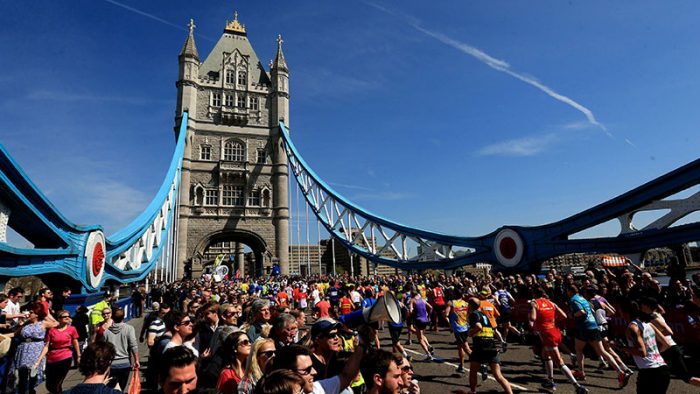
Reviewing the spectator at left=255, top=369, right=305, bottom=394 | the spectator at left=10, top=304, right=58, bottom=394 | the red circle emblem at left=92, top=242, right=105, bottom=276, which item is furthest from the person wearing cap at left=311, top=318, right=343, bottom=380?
the red circle emblem at left=92, top=242, right=105, bottom=276

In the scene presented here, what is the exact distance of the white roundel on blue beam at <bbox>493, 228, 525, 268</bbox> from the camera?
1647cm

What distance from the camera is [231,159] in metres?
38.5

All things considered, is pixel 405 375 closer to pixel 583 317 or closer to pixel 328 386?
pixel 328 386

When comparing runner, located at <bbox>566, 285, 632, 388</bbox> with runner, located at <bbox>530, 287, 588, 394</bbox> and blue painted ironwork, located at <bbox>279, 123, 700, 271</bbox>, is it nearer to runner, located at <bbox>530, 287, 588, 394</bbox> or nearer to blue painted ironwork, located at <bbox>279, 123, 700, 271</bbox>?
runner, located at <bbox>530, 287, 588, 394</bbox>

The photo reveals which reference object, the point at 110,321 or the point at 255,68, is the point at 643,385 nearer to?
the point at 110,321

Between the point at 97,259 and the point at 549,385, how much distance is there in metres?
14.0

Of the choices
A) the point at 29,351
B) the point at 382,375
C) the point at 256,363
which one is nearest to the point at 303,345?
the point at 256,363

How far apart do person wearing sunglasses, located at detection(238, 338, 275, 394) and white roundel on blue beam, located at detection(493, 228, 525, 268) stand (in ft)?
51.4

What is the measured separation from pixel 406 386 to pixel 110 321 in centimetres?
542

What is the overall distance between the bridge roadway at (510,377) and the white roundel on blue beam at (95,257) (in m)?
4.52

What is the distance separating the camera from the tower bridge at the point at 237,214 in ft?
36.2

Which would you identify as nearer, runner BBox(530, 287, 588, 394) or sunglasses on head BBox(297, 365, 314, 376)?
sunglasses on head BBox(297, 365, 314, 376)

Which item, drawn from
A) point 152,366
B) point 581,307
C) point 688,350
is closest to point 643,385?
point 581,307

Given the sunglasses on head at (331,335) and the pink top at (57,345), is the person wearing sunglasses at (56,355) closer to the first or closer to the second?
the pink top at (57,345)
